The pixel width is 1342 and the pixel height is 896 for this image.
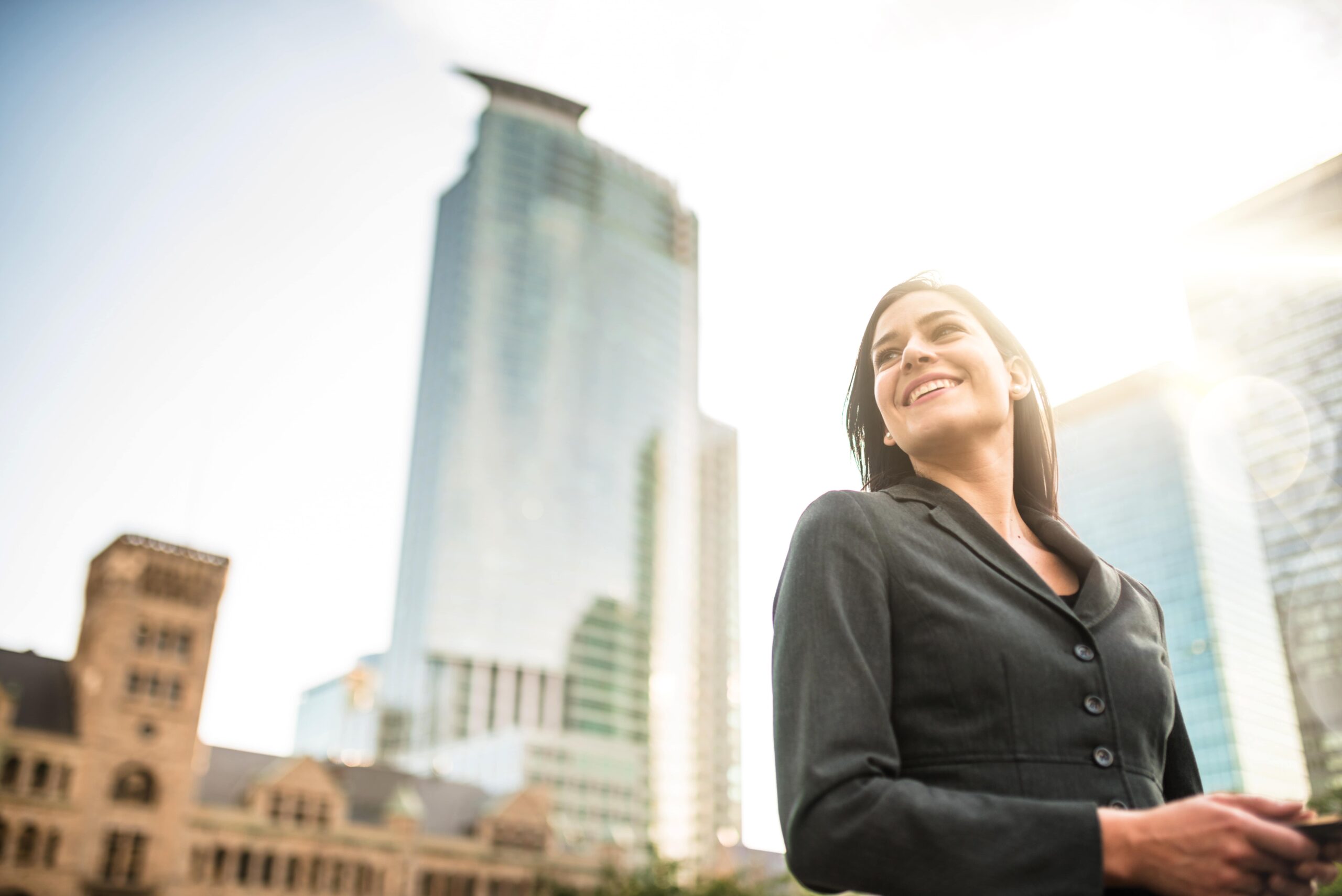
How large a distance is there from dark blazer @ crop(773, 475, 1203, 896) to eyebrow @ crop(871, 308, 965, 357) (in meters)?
0.46

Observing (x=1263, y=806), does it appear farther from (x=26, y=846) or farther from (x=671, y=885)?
(x=26, y=846)

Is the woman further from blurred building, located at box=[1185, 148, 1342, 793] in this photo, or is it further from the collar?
blurred building, located at box=[1185, 148, 1342, 793]

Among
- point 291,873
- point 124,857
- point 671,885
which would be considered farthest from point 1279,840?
point 291,873

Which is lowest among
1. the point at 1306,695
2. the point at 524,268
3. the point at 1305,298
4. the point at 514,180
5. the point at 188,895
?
the point at 188,895

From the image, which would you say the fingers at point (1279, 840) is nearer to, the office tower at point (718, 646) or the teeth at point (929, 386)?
the teeth at point (929, 386)

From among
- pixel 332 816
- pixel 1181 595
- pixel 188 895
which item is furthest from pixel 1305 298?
pixel 188 895

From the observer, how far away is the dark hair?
8.82 feet

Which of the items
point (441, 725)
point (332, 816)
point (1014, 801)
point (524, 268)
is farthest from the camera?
point (524, 268)

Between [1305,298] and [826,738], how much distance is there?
83.5 meters

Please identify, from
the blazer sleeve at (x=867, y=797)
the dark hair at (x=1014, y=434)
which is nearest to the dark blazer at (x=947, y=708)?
the blazer sleeve at (x=867, y=797)

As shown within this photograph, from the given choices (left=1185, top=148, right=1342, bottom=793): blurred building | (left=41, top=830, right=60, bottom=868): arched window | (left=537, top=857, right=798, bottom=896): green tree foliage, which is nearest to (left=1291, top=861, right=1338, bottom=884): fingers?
(left=537, top=857, right=798, bottom=896): green tree foliage

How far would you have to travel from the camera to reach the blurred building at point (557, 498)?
317 ft

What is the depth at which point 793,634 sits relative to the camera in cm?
198

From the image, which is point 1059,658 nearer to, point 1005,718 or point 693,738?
point 1005,718
